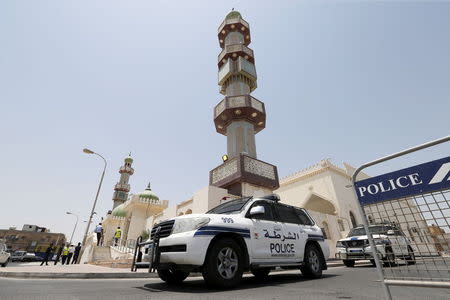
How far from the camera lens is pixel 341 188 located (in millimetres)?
22547

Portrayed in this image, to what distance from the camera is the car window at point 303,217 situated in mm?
6505

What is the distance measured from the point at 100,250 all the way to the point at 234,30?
88.3ft

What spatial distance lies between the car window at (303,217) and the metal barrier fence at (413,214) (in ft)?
12.6

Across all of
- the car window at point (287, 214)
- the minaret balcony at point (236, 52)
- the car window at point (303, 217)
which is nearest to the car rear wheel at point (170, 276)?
the car window at point (287, 214)

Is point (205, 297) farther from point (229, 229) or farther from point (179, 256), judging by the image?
point (229, 229)

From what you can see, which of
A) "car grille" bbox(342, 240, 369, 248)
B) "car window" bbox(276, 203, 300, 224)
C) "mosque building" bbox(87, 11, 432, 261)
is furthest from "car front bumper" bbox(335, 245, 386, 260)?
"mosque building" bbox(87, 11, 432, 261)

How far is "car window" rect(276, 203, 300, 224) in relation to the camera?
230 inches

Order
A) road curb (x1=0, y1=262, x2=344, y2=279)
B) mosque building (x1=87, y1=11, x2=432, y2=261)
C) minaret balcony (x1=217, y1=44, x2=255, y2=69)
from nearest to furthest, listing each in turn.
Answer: road curb (x1=0, y1=262, x2=344, y2=279)
mosque building (x1=87, y1=11, x2=432, y2=261)
minaret balcony (x1=217, y1=44, x2=255, y2=69)

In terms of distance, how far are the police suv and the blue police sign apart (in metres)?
2.28

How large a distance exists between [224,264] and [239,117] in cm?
1708

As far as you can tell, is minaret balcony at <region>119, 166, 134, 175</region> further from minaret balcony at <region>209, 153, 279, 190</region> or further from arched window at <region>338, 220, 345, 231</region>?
arched window at <region>338, 220, 345, 231</region>

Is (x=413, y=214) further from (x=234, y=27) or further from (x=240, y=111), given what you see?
(x=234, y=27)

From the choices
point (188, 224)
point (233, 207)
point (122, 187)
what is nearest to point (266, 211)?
point (233, 207)

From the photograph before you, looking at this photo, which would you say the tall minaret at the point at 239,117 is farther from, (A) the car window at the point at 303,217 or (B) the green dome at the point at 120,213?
(B) the green dome at the point at 120,213
